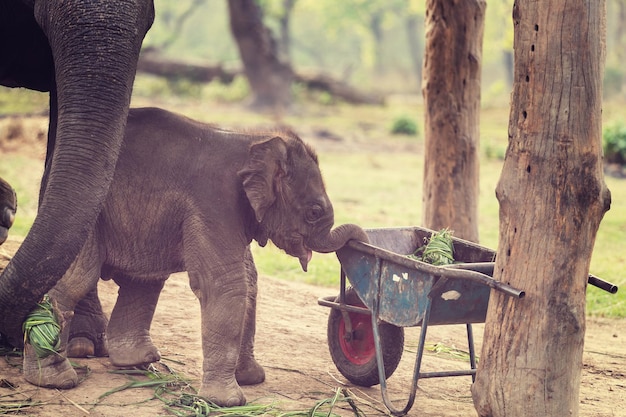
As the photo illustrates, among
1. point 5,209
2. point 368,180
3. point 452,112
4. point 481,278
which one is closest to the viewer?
point 481,278

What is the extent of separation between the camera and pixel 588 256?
16.4 ft

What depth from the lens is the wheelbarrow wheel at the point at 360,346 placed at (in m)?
6.21

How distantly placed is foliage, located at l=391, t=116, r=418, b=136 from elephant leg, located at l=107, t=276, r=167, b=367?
707 inches

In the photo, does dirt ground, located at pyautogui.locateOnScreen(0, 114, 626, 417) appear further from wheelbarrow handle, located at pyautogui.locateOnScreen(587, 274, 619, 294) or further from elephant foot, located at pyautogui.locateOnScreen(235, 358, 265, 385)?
wheelbarrow handle, located at pyautogui.locateOnScreen(587, 274, 619, 294)

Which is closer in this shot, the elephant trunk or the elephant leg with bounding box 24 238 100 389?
the elephant leg with bounding box 24 238 100 389

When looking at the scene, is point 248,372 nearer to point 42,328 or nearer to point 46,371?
point 46,371

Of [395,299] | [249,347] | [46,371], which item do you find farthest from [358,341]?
[46,371]

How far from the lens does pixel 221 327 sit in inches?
218

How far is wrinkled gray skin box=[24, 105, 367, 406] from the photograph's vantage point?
554cm

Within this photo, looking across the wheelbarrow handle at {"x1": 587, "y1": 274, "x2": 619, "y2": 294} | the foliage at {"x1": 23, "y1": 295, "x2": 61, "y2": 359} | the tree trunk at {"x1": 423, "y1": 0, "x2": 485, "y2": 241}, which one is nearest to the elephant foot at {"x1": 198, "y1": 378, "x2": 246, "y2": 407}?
the foliage at {"x1": 23, "y1": 295, "x2": 61, "y2": 359}

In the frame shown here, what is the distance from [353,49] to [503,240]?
8225cm

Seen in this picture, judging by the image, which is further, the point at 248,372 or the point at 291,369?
the point at 291,369

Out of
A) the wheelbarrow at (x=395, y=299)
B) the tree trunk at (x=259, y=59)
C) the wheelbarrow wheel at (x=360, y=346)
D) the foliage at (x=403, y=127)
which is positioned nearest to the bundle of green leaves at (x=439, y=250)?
the wheelbarrow at (x=395, y=299)

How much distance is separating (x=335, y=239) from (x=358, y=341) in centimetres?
100
